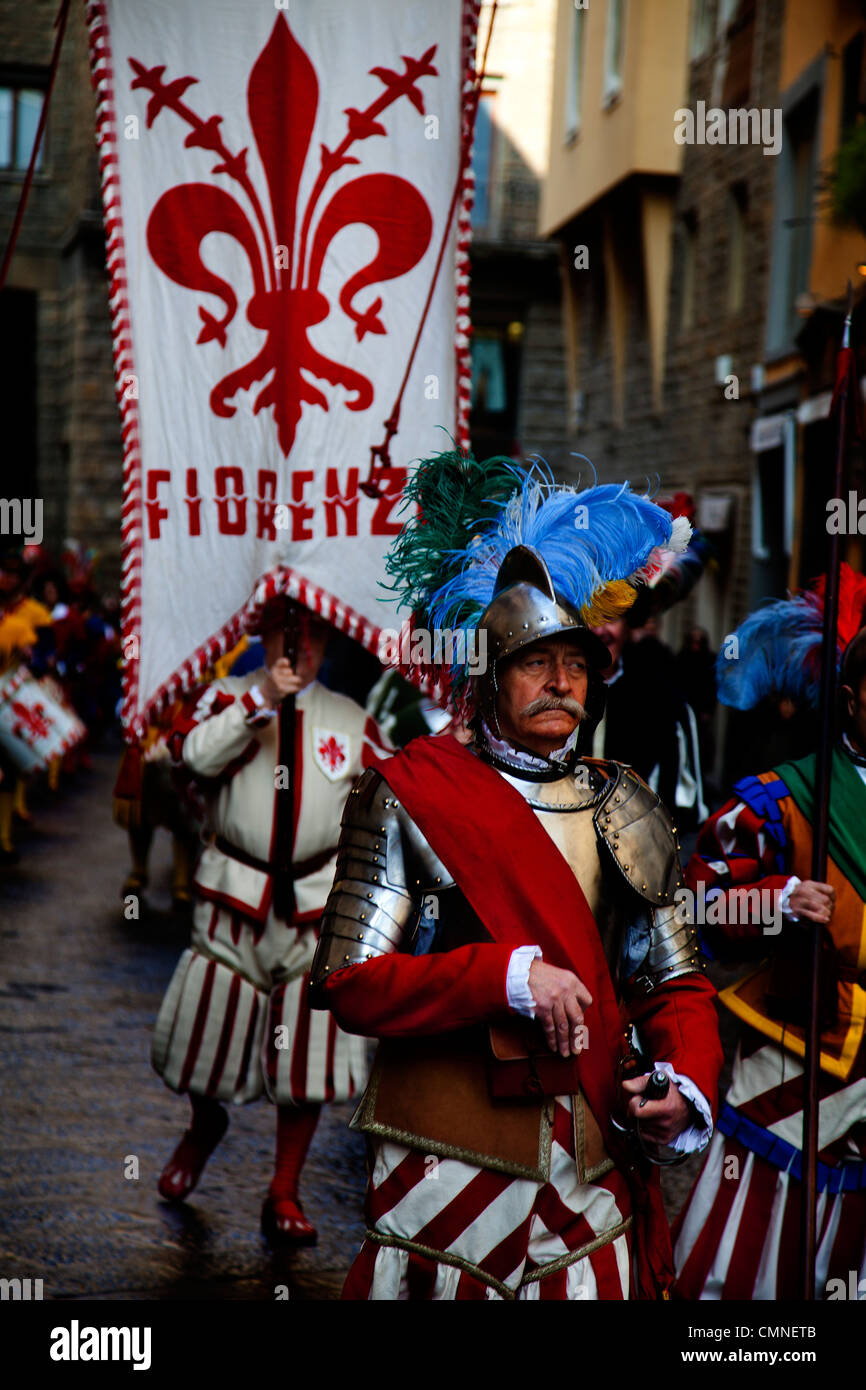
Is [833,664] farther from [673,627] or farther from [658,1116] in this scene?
[673,627]

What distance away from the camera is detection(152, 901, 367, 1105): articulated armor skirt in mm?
4816

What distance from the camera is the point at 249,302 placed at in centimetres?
437

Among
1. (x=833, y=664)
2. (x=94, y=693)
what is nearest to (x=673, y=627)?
(x=94, y=693)

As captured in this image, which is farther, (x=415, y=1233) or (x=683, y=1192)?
(x=683, y=1192)

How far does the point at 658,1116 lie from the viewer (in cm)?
273

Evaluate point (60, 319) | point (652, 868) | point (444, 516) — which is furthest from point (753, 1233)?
point (60, 319)

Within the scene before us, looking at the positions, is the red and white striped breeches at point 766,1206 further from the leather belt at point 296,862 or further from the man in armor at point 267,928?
the leather belt at point 296,862

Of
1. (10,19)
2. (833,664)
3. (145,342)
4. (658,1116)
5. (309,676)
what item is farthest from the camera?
(10,19)

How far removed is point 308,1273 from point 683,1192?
1.33 m

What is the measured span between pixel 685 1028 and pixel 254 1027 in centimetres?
223

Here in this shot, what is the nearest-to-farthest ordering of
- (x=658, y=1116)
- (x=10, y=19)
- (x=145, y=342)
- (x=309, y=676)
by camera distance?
(x=658, y=1116)
(x=145, y=342)
(x=309, y=676)
(x=10, y=19)

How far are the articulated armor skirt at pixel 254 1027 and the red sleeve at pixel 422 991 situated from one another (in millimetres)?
2037

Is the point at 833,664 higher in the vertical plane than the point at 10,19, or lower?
lower

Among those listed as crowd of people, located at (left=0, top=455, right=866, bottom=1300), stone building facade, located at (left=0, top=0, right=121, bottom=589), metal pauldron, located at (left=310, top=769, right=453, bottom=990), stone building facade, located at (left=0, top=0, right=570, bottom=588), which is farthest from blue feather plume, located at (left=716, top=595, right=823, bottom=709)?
stone building facade, located at (left=0, top=0, right=570, bottom=588)
